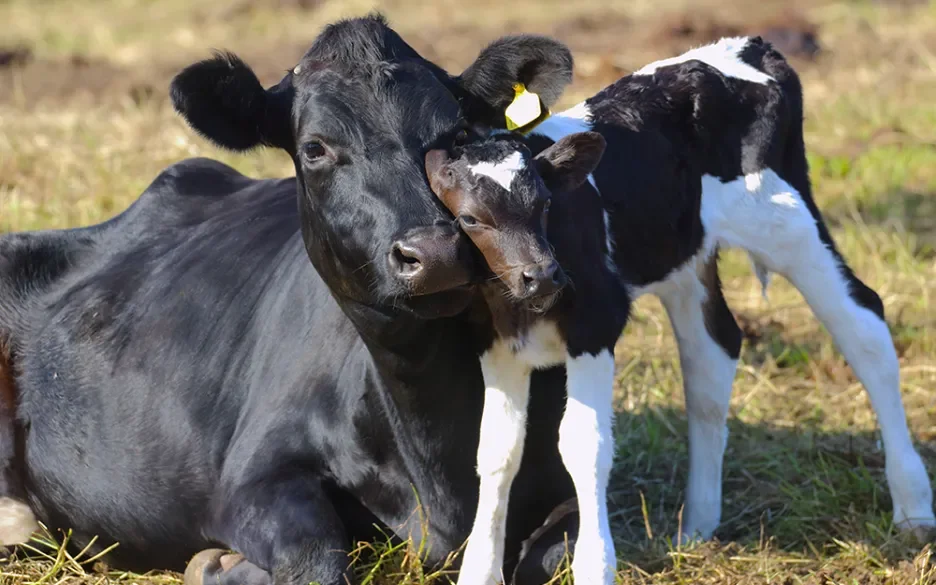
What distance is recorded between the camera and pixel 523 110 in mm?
3916

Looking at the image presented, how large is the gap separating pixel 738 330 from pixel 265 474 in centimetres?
203

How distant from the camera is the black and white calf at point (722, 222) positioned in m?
4.72

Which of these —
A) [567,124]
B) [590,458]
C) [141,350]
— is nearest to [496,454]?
[590,458]

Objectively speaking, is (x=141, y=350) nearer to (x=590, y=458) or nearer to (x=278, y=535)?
(x=278, y=535)

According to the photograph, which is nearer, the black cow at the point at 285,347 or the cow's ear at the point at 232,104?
the black cow at the point at 285,347

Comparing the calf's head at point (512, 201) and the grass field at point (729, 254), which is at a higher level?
the calf's head at point (512, 201)

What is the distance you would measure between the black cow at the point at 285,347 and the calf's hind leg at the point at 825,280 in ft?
3.75

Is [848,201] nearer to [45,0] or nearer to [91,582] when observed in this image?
[91,582]

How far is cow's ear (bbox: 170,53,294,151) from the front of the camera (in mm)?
3912

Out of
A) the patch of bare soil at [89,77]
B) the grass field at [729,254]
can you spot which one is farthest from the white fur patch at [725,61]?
the patch of bare soil at [89,77]

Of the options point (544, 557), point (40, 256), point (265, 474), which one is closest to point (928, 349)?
point (544, 557)

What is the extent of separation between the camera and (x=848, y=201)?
8281mm

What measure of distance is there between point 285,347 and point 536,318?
1257mm

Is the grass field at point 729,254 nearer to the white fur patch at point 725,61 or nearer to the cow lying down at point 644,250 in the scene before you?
the cow lying down at point 644,250
